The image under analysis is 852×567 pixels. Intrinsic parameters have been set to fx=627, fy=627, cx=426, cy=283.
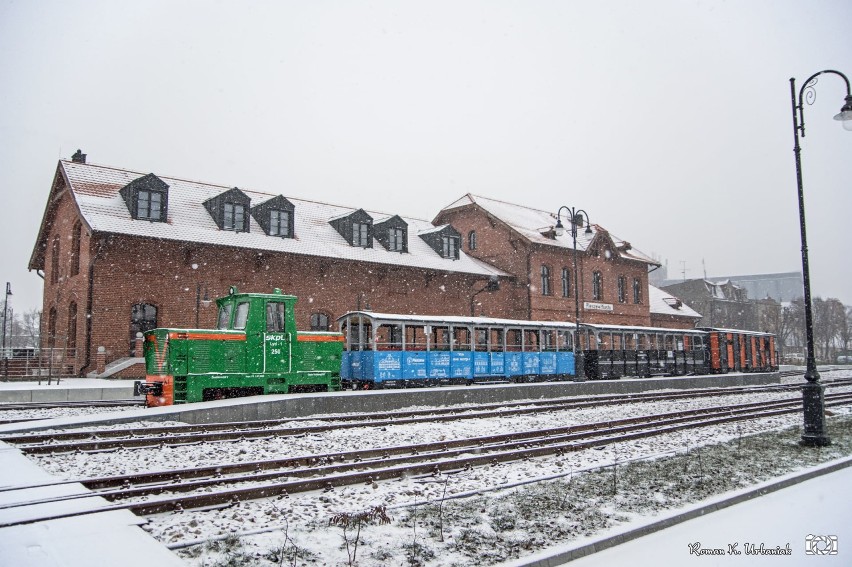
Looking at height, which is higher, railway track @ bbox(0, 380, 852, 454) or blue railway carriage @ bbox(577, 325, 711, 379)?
blue railway carriage @ bbox(577, 325, 711, 379)

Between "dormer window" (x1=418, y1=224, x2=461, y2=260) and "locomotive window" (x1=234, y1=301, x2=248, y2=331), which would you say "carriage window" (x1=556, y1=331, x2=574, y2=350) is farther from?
"locomotive window" (x1=234, y1=301, x2=248, y2=331)

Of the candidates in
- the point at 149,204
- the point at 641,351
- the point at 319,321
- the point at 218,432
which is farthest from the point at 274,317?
the point at 641,351

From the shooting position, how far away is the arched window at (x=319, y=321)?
29297mm

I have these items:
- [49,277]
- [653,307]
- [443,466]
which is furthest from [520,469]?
[653,307]

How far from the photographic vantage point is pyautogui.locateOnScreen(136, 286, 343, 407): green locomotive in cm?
1430

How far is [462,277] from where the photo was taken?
115 ft

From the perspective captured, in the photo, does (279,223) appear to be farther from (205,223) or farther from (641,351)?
(641,351)

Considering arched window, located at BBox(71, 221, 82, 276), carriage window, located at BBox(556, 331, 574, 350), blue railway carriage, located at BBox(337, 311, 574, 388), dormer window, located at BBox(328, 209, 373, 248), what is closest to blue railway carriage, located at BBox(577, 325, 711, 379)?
carriage window, located at BBox(556, 331, 574, 350)

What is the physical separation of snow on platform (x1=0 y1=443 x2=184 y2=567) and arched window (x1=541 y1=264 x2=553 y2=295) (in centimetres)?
3328

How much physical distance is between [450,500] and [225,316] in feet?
33.3

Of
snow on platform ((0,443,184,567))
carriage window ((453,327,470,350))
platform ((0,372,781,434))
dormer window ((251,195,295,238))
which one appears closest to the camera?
snow on platform ((0,443,184,567))

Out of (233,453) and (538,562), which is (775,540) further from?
(233,453)

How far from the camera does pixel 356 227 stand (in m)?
31.9

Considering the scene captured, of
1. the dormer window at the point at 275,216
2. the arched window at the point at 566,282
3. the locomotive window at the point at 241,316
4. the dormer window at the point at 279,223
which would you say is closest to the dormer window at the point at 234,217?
the dormer window at the point at 275,216
